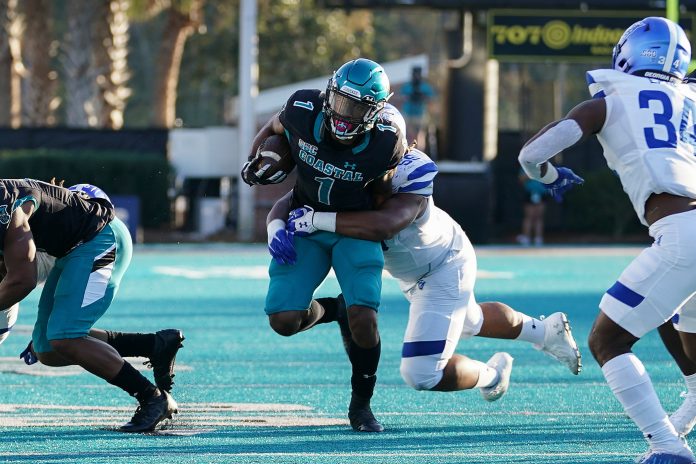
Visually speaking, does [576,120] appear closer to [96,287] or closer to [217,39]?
[96,287]

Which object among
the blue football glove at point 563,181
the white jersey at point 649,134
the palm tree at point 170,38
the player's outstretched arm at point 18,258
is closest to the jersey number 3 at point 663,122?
the white jersey at point 649,134

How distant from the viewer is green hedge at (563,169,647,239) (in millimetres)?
23500

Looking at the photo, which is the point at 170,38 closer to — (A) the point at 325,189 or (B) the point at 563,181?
(A) the point at 325,189

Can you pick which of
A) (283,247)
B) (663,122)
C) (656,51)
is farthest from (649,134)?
(283,247)

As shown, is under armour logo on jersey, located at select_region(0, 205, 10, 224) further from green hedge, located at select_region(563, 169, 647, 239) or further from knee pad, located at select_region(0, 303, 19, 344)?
green hedge, located at select_region(563, 169, 647, 239)

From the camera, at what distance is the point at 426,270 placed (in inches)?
241

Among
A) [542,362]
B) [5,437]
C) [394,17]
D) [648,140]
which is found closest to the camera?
[648,140]

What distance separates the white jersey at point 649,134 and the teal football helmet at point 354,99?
1.03 m

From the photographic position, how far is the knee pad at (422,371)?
19.2 feet

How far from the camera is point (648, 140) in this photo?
17.0ft

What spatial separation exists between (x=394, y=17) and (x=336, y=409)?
4581cm

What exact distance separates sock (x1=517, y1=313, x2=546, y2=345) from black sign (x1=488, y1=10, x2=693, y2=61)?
16.1 m

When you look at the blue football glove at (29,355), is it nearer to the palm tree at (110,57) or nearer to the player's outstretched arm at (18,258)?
the player's outstretched arm at (18,258)

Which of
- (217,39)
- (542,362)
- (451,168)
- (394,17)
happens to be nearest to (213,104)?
(394,17)
